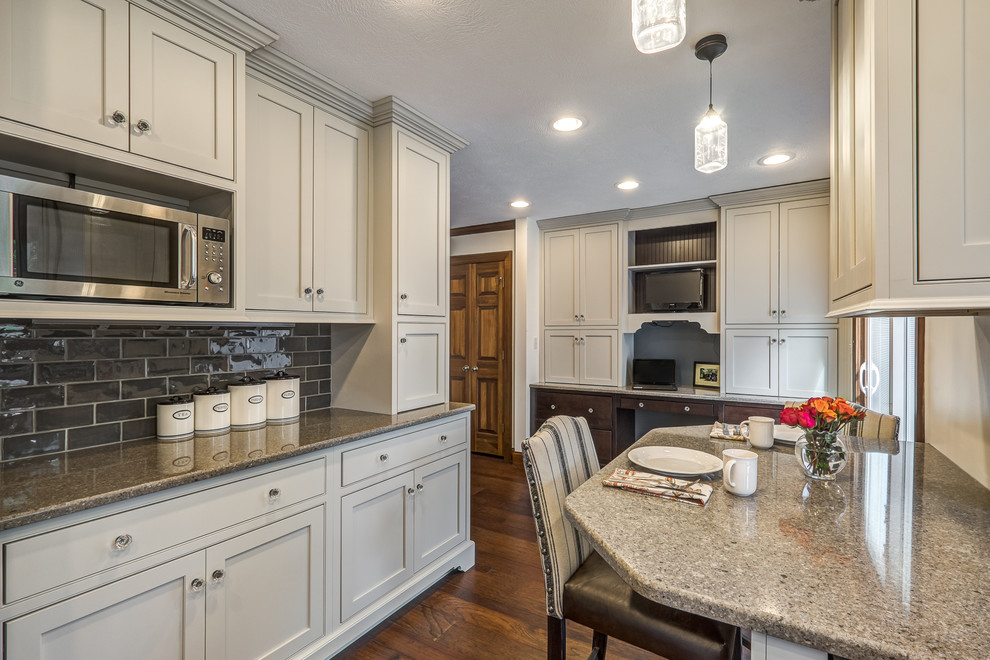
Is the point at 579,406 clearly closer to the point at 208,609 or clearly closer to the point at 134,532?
the point at 208,609

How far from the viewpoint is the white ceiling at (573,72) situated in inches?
63.6

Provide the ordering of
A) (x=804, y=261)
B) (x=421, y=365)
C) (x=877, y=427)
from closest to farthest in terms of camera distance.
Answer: (x=877, y=427), (x=421, y=365), (x=804, y=261)

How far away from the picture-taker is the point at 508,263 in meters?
4.62

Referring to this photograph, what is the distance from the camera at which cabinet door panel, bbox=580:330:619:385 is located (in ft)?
13.9

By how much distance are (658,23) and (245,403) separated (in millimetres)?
1917

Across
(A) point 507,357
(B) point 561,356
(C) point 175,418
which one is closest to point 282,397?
(C) point 175,418

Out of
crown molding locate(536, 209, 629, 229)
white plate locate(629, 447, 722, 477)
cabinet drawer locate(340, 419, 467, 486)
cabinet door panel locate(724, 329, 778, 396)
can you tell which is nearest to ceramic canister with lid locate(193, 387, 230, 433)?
cabinet drawer locate(340, 419, 467, 486)

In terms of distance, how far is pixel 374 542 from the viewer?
6.57 ft

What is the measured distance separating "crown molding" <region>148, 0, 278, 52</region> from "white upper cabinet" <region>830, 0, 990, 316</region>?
1.83 metres

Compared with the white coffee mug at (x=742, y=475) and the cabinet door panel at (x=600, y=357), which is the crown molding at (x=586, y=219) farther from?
the white coffee mug at (x=742, y=475)

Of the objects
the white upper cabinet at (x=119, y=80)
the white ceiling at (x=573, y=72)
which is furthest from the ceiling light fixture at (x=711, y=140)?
the white upper cabinet at (x=119, y=80)

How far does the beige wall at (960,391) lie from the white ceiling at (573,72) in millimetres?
1133

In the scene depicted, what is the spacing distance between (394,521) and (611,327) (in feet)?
9.07

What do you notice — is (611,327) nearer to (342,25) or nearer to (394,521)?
(394,521)
